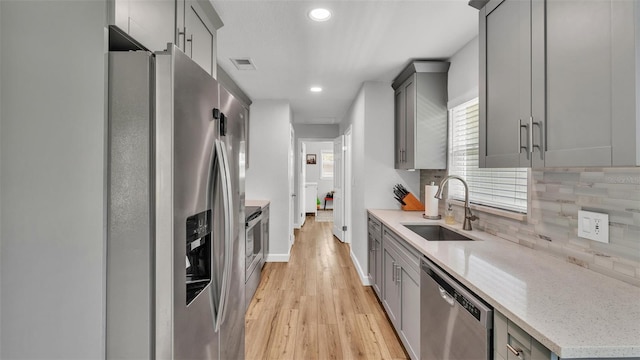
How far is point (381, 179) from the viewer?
334 centimetres

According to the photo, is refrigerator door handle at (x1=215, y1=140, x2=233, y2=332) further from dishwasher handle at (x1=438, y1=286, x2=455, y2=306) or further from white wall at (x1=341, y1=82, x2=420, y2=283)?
white wall at (x1=341, y1=82, x2=420, y2=283)

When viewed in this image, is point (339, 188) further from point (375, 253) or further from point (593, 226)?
point (593, 226)

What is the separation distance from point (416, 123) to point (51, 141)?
2624 millimetres

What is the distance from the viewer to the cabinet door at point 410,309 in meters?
1.79

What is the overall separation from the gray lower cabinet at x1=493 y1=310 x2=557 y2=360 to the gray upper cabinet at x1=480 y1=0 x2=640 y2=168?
0.59 m

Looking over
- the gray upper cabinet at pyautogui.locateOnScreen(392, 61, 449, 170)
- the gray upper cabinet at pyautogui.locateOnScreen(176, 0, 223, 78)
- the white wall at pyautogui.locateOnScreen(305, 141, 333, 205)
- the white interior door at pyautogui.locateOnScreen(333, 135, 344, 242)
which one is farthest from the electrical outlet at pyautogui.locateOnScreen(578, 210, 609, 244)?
the white wall at pyautogui.locateOnScreen(305, 141, 333, 205)

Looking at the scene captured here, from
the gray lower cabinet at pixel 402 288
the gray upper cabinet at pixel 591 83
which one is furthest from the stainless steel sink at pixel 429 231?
the gray upper cabinet at pixel 591 83

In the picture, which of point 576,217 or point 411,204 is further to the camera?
point 411,204

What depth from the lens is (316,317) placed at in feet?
8.57

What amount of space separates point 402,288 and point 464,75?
5.92ft

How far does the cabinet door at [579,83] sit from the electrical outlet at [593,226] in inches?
15.4

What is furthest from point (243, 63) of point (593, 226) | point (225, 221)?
point (593, 226)

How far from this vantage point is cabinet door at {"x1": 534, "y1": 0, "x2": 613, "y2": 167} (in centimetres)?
92

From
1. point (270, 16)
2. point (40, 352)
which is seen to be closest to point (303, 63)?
point (270, 16)
